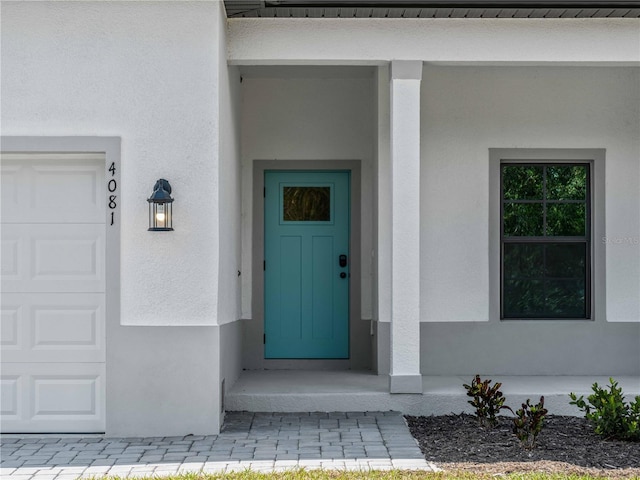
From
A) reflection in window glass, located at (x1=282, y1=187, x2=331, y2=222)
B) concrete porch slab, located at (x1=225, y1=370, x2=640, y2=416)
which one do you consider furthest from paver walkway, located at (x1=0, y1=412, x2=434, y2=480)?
reflection in window glass, located at (x1=282, y1=187, x2=331, y2=222)

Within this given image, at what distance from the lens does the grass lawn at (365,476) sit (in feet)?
18.7

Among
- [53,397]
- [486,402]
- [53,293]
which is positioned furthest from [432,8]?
[53,397]

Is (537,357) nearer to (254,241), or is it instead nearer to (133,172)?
(254,241)

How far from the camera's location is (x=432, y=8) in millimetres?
7688

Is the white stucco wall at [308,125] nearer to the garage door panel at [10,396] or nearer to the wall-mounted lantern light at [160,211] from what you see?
the wall-mounted lantern light at [160,211]

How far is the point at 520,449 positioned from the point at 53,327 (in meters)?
3.89

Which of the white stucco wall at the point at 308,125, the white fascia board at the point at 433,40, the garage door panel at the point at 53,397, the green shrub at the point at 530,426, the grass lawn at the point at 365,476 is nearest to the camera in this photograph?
the grass lawn at the point at 365,476

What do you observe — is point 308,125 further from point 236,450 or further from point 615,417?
point 615,417

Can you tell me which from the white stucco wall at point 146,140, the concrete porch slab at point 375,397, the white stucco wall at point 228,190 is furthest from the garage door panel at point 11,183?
the concrete porch slab at point 375,397

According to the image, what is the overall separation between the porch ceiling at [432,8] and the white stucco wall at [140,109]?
63 cm

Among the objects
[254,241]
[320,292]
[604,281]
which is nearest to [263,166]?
[254,241]

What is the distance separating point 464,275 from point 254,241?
91.5 inches

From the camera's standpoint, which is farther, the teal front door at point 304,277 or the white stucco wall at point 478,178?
the teal front door at point 304,277

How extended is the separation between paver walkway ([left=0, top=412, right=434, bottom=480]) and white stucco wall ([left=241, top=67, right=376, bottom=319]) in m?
2.45
